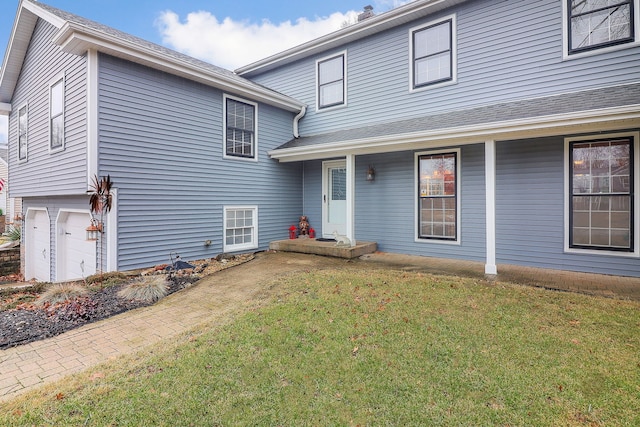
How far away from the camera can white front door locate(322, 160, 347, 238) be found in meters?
9.50

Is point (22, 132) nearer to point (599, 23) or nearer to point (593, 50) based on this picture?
point (593, 50)

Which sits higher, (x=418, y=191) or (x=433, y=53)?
(x=433, y=53)

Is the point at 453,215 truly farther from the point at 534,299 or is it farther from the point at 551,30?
the point at 551,30

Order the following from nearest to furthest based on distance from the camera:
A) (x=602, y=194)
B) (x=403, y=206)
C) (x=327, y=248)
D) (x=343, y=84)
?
(x=602, y=194), (x=327, y=248), (x=403, y=206), (x=343, y=84)

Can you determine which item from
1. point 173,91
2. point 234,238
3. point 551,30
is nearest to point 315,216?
point 234,238

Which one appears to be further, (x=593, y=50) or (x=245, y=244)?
(x=245, y=244)

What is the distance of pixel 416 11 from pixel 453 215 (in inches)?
191

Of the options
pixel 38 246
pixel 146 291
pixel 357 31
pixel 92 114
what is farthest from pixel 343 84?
pixel 38 246

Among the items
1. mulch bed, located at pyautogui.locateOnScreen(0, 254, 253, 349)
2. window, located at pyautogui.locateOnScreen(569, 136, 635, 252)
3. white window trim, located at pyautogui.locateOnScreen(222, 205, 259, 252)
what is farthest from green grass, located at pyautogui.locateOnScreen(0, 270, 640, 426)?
white window trim, located at pyautogui.locateOnScreen(222, 205, 259, 252)

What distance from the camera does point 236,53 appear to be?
3572 cm

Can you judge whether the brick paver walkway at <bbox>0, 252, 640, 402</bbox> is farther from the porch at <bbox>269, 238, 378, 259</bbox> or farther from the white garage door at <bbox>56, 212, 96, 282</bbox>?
the white garage door at <bbox>56, 212, 96, 282</bbox>

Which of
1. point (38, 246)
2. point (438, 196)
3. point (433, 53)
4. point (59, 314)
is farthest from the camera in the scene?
point (38, 246)

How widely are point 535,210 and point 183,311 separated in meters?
6.63

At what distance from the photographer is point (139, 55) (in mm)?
6367
